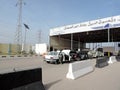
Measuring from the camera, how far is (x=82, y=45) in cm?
6938

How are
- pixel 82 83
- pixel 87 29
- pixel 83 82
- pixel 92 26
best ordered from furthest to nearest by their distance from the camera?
pixel 87 29 → pixel 92 26 → pixel 83 82 → pixel 82 83

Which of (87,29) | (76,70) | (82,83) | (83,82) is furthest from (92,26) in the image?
(82,83)

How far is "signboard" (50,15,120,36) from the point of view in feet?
103

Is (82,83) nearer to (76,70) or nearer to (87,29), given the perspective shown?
(76,70)

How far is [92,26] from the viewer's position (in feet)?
117

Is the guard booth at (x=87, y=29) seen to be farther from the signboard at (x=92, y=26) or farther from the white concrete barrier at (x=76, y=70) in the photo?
the white concrete barrier at (x=76, y=70)

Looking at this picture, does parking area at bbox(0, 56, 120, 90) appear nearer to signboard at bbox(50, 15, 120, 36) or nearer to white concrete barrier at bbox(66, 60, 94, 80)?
white concrete barrier at bbox(66, 60, 94, 80)

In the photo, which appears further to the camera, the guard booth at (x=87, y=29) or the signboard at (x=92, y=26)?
the guard booth at (x=87, y=29)

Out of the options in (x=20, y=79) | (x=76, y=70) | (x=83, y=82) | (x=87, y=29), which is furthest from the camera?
(x=87, y=29)

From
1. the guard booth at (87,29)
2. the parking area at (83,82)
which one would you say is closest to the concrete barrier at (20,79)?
the parking area at (83,82)

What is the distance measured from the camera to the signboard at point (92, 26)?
3141 centimetres

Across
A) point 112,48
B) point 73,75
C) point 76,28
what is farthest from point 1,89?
point 112,48

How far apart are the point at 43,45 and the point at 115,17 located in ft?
79.4

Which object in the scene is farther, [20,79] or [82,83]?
[82,83]
